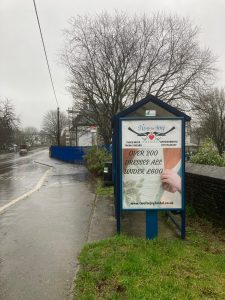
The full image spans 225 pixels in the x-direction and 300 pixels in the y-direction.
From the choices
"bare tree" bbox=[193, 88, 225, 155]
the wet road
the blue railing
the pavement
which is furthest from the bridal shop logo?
"bare tree" bbox=[193, 88, 225, 155]

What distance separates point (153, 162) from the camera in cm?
613

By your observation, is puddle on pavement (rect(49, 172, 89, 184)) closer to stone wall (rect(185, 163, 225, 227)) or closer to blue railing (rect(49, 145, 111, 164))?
stone wall (rect(185, 163, 225, 227))

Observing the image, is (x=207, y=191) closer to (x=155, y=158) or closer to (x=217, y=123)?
A: (x=155, y=158)

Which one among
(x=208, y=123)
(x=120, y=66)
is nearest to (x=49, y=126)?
(x=208, y=123)

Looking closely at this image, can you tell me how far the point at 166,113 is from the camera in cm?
644

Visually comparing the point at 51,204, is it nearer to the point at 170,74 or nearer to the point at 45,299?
the point at 45,299

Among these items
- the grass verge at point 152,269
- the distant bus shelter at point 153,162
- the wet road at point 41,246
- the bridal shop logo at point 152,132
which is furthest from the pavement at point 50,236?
the bridal shop logo at point 152,132

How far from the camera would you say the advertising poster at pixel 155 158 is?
6117mm

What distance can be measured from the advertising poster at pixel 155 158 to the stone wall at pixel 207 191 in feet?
3.47

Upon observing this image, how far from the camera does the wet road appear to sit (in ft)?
14.5

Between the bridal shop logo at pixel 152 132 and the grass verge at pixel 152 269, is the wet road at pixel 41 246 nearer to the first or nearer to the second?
the grass verge at pixel 152 269

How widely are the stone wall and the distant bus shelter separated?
1008mm

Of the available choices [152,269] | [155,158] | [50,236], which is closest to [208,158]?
[155,158]

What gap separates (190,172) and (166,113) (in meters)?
2.31
